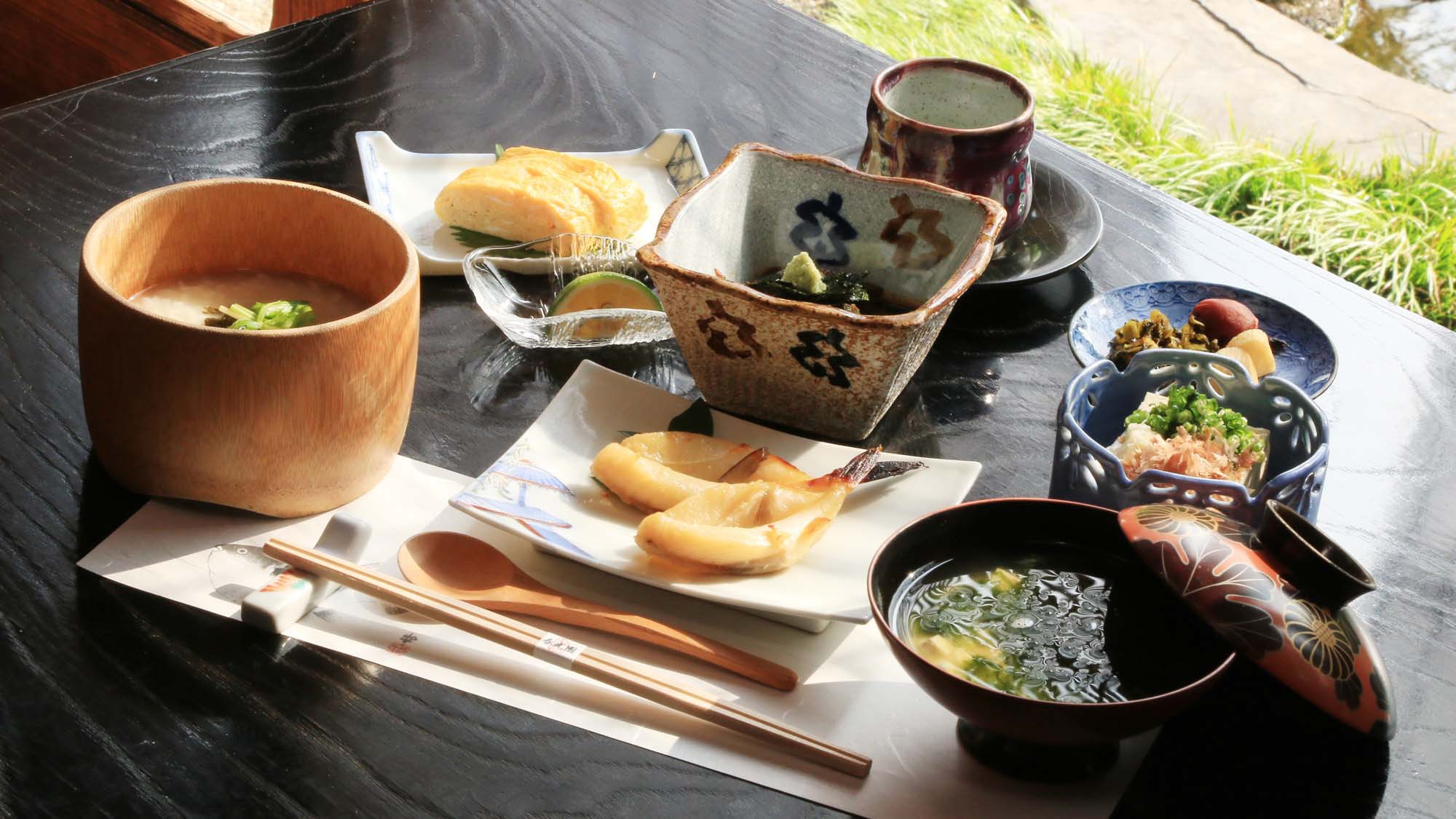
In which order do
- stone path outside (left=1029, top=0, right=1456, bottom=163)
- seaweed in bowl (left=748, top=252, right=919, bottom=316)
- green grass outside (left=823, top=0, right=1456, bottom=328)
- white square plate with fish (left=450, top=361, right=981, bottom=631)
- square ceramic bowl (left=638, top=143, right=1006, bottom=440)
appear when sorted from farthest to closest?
stone path outside (left=1029, top=0, right=1456, bottom=163) < green grass outside (left=823, top=0, right=1456, bottom=328) < seaweed in bowl (left=748, top=252, right=919, bottom=316) < square ceramic bowl (left=638, top=143, right=1006, bottom=440) < white square plate with fish (left=450, top=361, right=981, bottom=631)

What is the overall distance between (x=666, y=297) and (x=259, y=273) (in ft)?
1.11

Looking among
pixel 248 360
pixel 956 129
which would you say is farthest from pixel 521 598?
pixel 956 129

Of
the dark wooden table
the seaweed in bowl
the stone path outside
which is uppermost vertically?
the seaweed in bowl

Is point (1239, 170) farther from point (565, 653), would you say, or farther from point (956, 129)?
point (565, 653)

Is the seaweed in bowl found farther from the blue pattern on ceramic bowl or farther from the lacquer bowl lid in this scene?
the lacquer bowl lid

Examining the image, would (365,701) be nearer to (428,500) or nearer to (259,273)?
(428,500)

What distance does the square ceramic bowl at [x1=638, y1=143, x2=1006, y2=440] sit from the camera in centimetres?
102

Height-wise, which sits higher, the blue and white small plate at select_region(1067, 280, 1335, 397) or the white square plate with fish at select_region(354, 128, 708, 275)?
the blue and white small plate at select_region(1067, 280, 1335, 397)

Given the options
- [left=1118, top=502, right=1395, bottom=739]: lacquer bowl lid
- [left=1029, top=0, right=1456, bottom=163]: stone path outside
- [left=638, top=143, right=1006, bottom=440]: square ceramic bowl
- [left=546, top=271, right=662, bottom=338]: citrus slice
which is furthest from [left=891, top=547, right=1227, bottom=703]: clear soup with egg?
[left=1029, top=0, right=1456, bottom=163]: stone path outside

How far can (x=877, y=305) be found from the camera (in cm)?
118

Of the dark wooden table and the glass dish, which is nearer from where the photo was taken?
the dark wooden table

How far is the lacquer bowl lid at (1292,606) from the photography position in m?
0.73

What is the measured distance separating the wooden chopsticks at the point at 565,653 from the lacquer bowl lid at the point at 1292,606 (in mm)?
231

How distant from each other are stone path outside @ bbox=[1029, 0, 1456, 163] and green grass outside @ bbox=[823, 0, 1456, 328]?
0.21 metres
